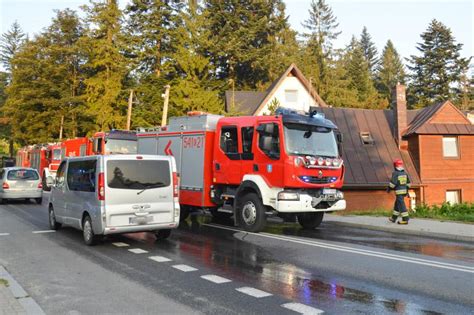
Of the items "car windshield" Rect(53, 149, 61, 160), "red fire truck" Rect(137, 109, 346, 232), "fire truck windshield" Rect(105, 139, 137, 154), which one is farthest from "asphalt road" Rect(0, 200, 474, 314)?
"car windshield" Rect(53, 149, 61, 160)

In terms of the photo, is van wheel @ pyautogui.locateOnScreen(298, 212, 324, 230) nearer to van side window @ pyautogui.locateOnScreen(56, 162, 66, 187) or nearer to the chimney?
van side window @ pyautogui.locateOnScreen(56, 162, 66, 187)

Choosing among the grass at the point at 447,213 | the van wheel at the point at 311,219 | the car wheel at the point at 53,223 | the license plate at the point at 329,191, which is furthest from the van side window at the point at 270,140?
the grass at the point at 447,213

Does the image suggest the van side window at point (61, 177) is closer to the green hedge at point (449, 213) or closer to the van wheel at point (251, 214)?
the van wheel at point (251, 214)

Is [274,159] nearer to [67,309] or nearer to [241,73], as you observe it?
[67,309]

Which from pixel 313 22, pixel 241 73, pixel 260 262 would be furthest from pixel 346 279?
pixel 313 22

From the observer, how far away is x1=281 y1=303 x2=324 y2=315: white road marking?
16.7 feet

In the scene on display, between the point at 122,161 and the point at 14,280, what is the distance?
3.43 metres

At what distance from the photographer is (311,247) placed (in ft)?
30.9

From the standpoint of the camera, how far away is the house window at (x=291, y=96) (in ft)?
129

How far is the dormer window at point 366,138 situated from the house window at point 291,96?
13.7m

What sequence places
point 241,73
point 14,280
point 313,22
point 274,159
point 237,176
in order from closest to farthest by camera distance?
point 14,280 < point 274,159 < point 237,176 < point 241,73 < point 313,22

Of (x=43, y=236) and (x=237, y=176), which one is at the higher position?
(x=237, y=176)

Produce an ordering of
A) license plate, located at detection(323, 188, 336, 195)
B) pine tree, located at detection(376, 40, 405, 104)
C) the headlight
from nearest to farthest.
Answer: the headlight → license plate, located at detection(323, 188, 336, 195) → pine tree, located at detection(376, 40, 405, 104)

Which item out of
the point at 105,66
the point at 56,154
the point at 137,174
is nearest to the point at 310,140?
the point at 137,174
